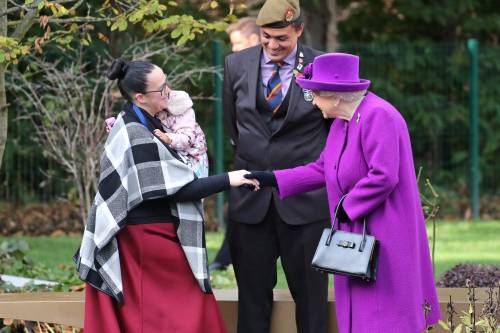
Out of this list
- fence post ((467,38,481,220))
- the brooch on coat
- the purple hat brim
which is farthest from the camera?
fence post ((467,38,481,220))

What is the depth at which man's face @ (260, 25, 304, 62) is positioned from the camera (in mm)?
6113

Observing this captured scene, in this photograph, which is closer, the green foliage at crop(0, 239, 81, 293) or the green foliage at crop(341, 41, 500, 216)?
the green foliage at crop(0, 239, 81, 293)

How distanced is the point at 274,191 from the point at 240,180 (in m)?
0.39

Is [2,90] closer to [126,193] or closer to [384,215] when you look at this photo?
[126,193]

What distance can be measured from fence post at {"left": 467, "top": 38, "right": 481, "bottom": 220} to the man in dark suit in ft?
30.4

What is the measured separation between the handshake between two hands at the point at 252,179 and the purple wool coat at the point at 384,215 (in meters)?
0.55

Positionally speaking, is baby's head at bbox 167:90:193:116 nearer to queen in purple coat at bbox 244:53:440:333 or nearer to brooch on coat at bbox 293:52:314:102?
brooch on coat at bbox 293:52:314:102

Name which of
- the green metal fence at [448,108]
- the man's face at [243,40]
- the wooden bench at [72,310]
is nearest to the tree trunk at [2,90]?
the wooden bench at [72,310]

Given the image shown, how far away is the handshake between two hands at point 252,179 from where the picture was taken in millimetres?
5805

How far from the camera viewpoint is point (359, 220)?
212 inches

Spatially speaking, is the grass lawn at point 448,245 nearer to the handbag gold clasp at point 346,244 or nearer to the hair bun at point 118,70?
the hair bun at point 118,70

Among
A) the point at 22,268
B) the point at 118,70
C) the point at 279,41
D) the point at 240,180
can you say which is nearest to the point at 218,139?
the point at 22,268

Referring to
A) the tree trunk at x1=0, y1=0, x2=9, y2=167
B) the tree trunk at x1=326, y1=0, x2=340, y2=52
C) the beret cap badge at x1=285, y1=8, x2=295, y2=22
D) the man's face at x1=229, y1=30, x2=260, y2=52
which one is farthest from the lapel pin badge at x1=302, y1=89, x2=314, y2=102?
the tree trunk at x1=326, y1=0, x2=340, y2=52

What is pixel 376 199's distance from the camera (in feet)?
17.3
